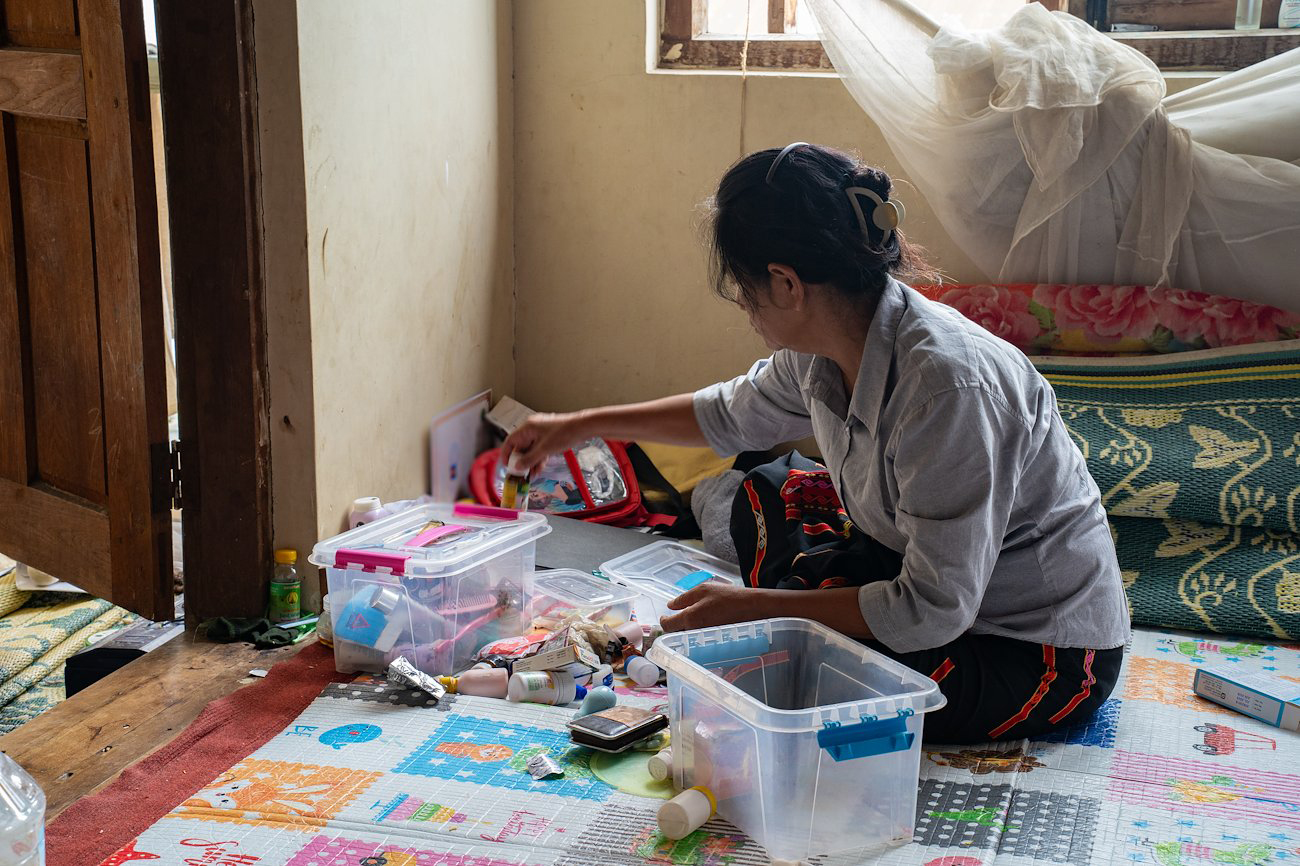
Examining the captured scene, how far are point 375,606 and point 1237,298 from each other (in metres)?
1.75

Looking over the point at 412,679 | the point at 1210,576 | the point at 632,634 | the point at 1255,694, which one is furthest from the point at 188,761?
the point at 1210,576

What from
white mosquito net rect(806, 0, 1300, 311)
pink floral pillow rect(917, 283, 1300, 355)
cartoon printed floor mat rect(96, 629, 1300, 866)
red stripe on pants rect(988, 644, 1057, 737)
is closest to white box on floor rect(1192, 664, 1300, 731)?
cartoon printed floor mat rect(96, 629, 1300, 866)

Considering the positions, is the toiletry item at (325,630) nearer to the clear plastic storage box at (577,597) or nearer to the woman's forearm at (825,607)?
the clear plastic storage box at (577,597)

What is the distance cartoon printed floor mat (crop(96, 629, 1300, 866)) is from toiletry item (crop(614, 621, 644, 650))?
23 cm

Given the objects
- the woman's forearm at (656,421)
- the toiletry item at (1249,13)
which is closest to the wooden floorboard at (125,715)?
the woman's forearm at (656,421)

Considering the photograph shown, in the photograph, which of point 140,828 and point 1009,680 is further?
point 1009,680

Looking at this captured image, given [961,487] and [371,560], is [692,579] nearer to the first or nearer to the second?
[371,560]

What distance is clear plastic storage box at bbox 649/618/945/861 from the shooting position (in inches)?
51.5

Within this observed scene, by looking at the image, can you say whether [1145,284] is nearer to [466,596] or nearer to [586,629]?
[586,629]

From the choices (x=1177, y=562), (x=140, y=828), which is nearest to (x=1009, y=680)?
(x=1177, y=562)

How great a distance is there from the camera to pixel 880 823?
136cm

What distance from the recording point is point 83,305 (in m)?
1.94

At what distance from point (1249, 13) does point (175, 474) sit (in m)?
2.32

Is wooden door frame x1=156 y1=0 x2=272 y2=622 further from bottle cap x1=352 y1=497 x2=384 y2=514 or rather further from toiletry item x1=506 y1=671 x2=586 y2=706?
toiletry item x1=506 y1=671 x2=586 y2=706
